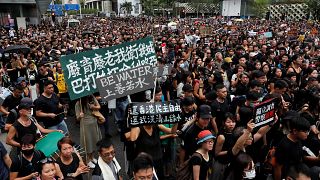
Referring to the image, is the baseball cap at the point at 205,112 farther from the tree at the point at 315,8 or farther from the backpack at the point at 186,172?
the tree at the point at 315,8

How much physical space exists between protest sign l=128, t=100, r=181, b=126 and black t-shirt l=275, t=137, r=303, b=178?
1.36 meters

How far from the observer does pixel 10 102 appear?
5.95m

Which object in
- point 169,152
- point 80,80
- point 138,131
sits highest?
point 80,80

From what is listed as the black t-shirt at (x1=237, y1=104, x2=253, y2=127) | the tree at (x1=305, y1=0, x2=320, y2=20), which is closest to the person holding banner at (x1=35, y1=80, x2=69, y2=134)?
the black t-shirt at (x1=237, y1=104, x2=253, y2=127)

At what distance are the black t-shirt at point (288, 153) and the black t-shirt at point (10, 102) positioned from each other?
185 inches

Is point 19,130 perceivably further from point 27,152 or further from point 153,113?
point 153,113

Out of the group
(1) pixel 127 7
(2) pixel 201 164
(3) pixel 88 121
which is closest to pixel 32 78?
(3) pixel 88 121

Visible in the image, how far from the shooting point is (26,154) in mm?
3682

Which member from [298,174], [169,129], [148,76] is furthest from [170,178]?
[298,174]

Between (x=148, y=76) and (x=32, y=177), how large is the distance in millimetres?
2216

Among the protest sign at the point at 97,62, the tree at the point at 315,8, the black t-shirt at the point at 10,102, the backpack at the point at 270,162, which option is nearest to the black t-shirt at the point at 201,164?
the backpack at the point at 270,162

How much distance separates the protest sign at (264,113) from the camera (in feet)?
12.2

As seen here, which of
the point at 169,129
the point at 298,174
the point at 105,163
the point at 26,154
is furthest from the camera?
the point at 169,129

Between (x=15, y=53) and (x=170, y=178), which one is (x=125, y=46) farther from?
(x=15, y=53)
